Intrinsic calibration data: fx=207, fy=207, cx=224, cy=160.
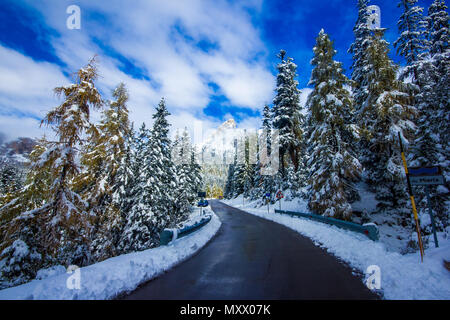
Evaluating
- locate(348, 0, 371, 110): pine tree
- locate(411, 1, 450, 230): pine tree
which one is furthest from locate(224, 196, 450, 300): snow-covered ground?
locate(348, 0, 371, 110): pine tree

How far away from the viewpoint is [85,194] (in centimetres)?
1448

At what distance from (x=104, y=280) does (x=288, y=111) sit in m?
27.0

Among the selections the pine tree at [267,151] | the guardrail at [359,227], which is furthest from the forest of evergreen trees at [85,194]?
the pine tree at [267,151]

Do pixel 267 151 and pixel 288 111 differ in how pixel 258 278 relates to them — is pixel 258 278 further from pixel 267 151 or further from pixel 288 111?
pixel 267 151

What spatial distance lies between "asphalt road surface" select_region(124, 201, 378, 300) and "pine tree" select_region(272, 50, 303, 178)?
20.1 metres

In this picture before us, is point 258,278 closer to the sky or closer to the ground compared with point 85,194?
closer to the ground

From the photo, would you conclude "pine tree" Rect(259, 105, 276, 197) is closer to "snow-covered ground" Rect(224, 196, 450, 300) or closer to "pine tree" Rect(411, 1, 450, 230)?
"pine tree" Rect(411, 1, 450, 230)

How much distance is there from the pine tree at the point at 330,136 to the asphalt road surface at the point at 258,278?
26.1 feet

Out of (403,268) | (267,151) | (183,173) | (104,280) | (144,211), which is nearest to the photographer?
(104,280)

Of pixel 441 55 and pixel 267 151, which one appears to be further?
pixel 267 151

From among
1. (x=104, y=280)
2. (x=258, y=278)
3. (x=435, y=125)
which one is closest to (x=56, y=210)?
(x=104, y=280)

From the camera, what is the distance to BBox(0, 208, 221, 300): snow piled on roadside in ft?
12.5
